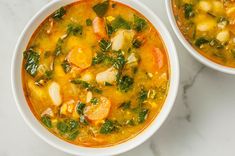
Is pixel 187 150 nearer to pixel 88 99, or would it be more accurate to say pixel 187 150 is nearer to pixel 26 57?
pixel 88 99

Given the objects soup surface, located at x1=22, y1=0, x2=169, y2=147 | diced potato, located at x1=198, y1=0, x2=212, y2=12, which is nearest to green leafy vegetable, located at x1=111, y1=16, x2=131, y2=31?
soup surface, located at x1=22, y1=0, x2=169, y2=147

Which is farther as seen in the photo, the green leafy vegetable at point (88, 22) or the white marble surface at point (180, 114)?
A: the white marble surface at point (180, 114)

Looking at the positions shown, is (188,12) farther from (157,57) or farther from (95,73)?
(95,73)

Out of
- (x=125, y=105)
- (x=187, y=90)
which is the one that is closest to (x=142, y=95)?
(x=125, y=105)

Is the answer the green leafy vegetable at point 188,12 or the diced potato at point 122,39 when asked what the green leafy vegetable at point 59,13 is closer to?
the diced potato at point 122,39

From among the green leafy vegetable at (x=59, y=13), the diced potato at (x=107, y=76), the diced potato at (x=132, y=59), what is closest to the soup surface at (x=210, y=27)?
the diced potato at (x=132, y=59)

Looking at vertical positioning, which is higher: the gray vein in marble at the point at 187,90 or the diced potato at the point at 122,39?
the diced potato at the point at 122,39

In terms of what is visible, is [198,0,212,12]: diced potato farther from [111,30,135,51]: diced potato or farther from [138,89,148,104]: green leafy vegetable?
[138,89,148,104]: green leafy vegetable
